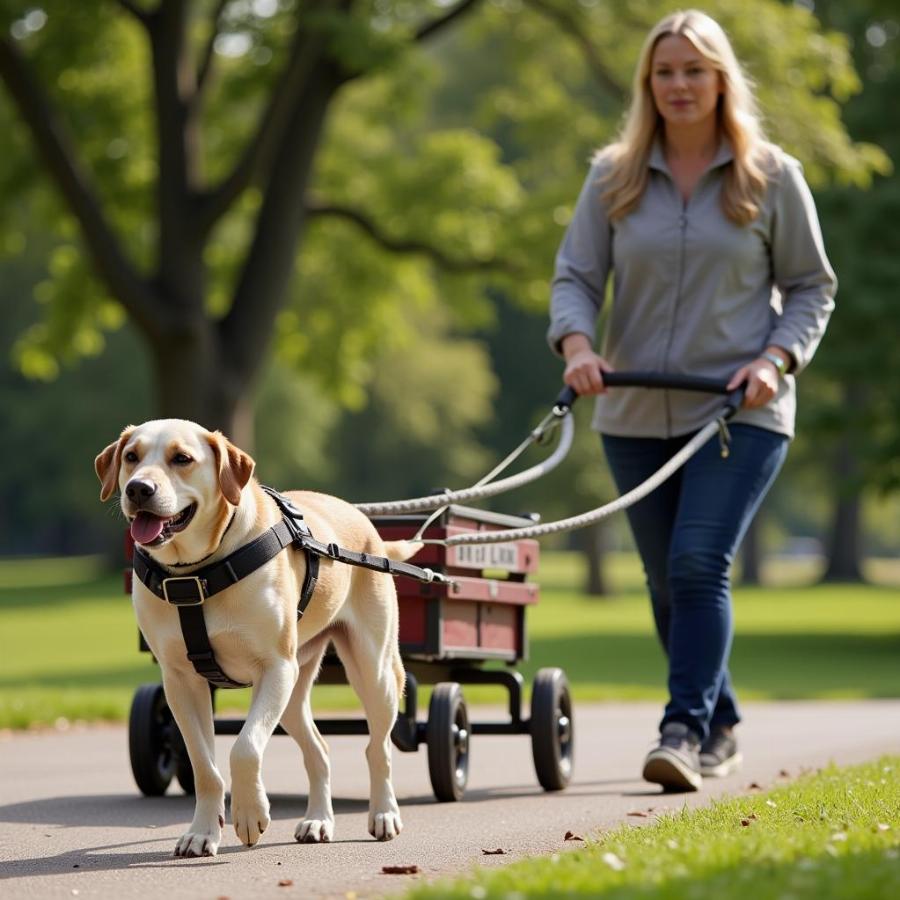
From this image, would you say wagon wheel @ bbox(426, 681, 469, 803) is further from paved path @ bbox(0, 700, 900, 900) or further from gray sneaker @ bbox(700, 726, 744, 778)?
gray sneaker @ bbox(700, 726, 744, 778)

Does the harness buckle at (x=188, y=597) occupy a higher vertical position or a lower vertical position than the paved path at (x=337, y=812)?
higher

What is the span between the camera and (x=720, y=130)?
8.01 meters

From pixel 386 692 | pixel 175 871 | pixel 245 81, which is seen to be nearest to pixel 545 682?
pixel 386 692

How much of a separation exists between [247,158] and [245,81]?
196cm

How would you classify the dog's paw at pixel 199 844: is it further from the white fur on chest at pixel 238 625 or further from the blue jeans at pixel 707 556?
the blue jeans at pixel 707 556

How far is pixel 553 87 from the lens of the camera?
87.1ft

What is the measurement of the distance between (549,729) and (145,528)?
3.00 metres

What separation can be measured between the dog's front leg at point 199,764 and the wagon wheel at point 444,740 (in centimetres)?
172

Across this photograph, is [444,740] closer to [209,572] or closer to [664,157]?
[209,572]

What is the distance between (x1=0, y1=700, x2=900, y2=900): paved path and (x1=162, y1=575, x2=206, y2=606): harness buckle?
0.78m

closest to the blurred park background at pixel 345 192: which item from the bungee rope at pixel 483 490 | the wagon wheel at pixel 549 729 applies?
the wagon wheel at pixel 549 729

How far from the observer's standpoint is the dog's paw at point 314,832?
6266mm

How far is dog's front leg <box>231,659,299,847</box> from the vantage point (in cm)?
550

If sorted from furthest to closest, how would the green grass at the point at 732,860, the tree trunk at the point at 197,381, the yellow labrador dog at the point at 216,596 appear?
the tree trunk at the point at 197,381 < the yellow labrador dog at the point at 216,596 < the green grass at the point at 732,860
